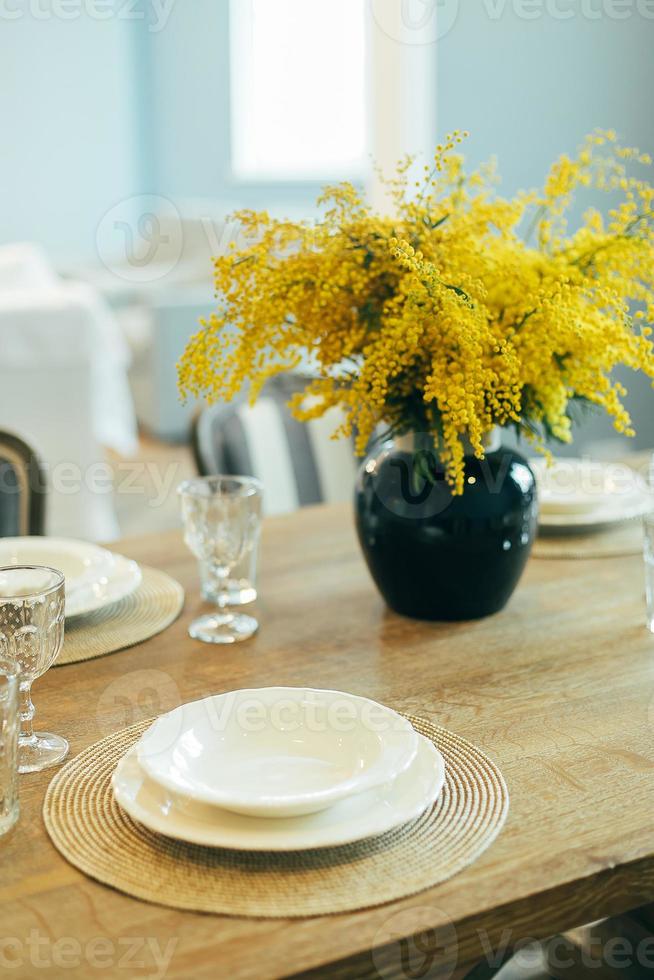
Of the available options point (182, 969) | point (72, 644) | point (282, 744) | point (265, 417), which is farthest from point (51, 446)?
point (182, 969)

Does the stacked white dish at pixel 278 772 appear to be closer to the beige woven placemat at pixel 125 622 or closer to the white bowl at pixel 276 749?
the white bowl at pixel 276 749

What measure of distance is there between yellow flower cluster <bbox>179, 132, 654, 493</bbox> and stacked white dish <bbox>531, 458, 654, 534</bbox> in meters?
0.34

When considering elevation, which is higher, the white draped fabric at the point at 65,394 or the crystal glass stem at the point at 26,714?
the crystal glass stem at the point at 26,714

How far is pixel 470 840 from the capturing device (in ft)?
2.57

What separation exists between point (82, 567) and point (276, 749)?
0.50 m

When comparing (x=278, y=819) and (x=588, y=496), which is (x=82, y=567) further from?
(x=588, y=496)

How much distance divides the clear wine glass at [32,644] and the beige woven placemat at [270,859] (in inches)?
2.3

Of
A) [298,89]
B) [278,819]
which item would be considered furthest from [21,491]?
[298,89]

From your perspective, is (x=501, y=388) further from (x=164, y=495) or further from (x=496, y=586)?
(x=164, y=495)

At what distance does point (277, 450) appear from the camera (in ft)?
6.27

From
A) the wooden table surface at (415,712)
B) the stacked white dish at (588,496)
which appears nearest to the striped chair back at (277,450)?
the wooden table surface at (415,712)

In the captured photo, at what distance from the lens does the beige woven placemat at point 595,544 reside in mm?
1473

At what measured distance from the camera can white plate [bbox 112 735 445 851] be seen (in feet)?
2.45

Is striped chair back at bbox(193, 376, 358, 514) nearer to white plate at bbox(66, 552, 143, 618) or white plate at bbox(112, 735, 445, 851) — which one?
white plate at bbox(66, 552, 143, 618)
